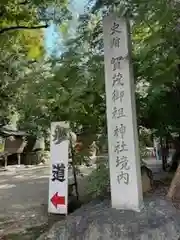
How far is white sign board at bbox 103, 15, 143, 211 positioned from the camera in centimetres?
412

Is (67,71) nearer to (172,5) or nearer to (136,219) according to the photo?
(172,5)

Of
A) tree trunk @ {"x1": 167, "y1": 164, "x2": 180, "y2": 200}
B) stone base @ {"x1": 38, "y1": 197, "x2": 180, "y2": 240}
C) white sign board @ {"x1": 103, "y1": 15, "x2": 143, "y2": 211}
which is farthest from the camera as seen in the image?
tree trunk @ {"x1": 167, "y1": 164, "x2": 180, "y2": 200}

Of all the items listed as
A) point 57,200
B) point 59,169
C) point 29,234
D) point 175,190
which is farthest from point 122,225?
point 29,234

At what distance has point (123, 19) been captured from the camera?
430 cm

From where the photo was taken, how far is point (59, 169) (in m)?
5.00

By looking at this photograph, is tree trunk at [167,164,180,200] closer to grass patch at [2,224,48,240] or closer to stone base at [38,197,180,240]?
stone base at [38,197,180,240]

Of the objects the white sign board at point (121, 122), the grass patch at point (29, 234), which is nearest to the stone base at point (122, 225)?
the white sign board at point (121, 122)

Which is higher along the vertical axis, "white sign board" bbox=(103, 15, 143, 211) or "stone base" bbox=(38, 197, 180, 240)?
"white sign board" bbox=(103, 15, 143, 211)

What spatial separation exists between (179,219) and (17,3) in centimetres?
642

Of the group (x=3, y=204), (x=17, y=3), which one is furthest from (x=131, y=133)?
(x=17, y=3)

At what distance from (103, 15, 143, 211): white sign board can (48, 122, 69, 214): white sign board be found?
886mm

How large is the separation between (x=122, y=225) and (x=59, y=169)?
59.7 inches

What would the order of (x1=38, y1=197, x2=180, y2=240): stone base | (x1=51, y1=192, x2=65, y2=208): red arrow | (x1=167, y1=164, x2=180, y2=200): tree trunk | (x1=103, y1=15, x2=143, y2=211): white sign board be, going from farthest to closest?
1. (x1=51, y1=192, x2=65, y2=208): red arrow
2. (x1=167, y1=164, x2=180, y2=200): tree trunk
3. (x1=103, y1=15, x2=143, y2=211): white sign board
4. (x1=38, y1=197, x2=180, y2=240): stone base

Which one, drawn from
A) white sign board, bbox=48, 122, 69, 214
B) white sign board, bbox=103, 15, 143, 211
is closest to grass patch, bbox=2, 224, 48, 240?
white sign board, bbox=48, 122, 69, 214
